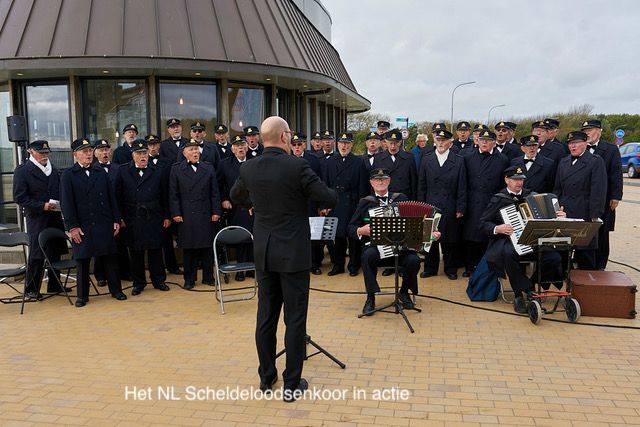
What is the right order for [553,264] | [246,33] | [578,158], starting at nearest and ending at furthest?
1. [553,264]
2. [578,158]
3. [246,33]

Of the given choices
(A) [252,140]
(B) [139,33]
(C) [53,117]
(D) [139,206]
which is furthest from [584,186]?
(C) [53,117]

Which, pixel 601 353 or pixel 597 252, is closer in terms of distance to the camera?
pixel 601 353

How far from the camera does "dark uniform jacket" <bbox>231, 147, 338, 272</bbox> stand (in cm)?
392

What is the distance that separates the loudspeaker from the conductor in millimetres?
5667

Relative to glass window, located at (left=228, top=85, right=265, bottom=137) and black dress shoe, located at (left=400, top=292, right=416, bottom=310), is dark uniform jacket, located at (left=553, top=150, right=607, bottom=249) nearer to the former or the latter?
black dress shoe, located at (left=400, top=292, right=416, bottom=310)

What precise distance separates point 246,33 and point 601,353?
28.1ft

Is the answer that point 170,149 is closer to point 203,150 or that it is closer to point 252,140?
point 203,150

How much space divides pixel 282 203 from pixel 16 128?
6103 millimetres

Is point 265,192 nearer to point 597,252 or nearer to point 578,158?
point 578,158

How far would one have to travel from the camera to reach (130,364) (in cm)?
483

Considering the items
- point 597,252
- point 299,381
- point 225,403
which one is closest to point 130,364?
point 225,403

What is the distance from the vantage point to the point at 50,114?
10125 mm

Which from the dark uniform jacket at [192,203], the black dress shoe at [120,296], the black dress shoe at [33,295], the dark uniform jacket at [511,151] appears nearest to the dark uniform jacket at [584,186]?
the dark uniform jacket at [511,151]

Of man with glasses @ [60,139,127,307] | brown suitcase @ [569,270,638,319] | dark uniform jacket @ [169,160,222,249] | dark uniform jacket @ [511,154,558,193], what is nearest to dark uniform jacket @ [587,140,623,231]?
dark uniform jacket @ [511,154,558,193]
